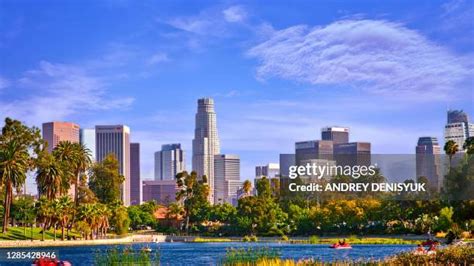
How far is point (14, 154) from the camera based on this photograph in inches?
2662

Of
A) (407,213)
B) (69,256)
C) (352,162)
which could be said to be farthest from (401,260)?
(407,213)

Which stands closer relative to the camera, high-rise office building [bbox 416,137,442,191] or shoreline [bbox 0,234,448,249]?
high-rise office building [bbox 416,137,442,191]

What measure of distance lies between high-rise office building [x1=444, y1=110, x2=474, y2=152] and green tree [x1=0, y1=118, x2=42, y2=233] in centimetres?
6231

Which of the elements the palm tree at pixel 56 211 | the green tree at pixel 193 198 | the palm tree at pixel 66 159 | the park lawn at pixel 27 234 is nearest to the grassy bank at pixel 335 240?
the green tree at pixel 193 198

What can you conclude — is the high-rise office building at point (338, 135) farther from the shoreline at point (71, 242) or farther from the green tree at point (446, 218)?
the green tree at point (446, 218)

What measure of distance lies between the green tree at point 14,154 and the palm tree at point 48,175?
996 millimetres

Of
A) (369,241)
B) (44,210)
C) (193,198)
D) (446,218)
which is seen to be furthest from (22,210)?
(446,218)

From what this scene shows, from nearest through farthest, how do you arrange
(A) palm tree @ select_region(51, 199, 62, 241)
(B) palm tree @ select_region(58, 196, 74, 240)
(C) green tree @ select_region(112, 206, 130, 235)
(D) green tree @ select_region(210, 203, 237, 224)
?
(A) palm tree @ select_region(51, 199, 62, 241)
(B) palm tree @ select_region(58, 196, 74, 240)
(C) green tree @ select_region(112, 206, 130, 235)
(D) green tree @ select_region(210, 203, 237, 224)

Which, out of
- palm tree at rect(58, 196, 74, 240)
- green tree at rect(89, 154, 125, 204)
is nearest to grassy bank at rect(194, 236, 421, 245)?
palm tree at rect(58, 196, 74, 240)

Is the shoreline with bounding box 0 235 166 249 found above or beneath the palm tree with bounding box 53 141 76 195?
beneath

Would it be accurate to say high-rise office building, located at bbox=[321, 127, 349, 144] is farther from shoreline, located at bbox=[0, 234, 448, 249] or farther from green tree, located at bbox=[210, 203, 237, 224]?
shoreline, located at bbox=[0, 234, 448, 249]

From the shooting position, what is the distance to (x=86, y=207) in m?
72.9

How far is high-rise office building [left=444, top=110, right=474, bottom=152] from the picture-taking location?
11474cm

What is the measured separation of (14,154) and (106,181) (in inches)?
933
